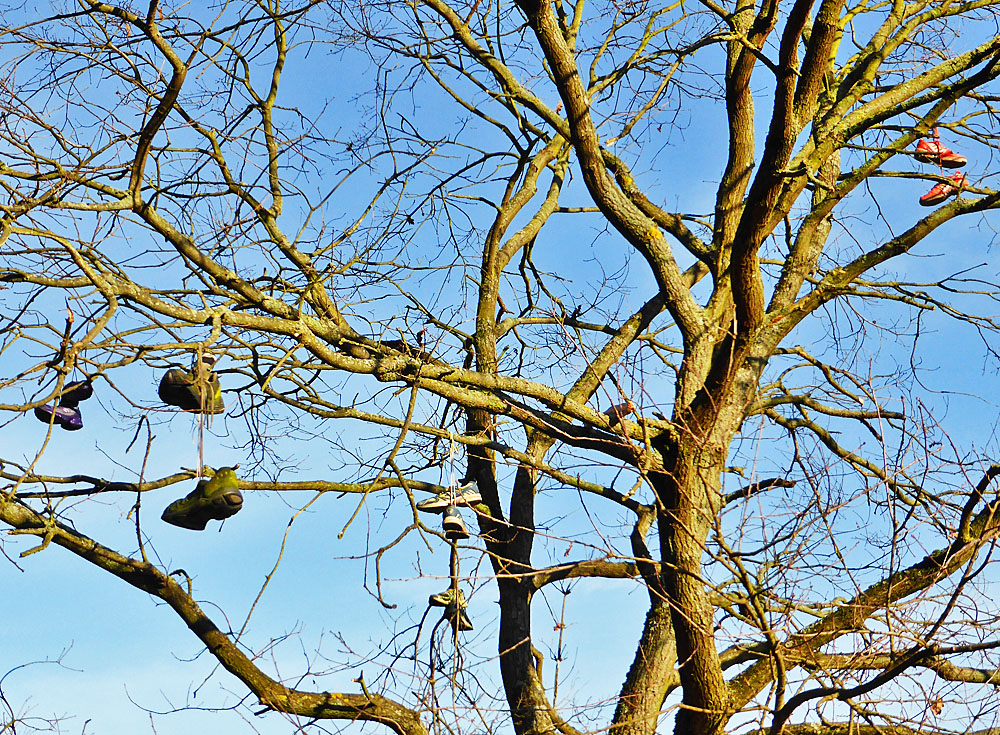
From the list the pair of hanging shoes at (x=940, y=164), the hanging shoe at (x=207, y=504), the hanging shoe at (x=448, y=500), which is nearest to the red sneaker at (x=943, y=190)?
the pair of hanging shoes at (x=940, y=164)

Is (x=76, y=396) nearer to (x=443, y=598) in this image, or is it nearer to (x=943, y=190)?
(x=443, y=598)

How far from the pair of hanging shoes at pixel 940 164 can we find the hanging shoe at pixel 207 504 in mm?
4107

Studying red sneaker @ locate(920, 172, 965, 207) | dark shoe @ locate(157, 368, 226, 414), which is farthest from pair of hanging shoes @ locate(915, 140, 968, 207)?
dark shoe @ locate(157, 368, 226, 414)

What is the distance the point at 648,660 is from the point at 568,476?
1056 millimetres

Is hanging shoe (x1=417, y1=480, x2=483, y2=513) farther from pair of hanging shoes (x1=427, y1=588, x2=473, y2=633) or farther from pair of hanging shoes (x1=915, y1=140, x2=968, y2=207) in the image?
pair of hanging shoes (x1=915, y1=140, x2=968, y2=207)

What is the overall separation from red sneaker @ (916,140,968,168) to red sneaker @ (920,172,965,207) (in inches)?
4.8

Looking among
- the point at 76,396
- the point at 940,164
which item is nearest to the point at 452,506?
the point at 76,396

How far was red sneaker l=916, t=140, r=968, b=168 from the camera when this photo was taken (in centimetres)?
563

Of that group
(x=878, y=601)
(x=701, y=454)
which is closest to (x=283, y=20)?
(x=701, y=454)

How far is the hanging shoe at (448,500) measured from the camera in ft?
16.8

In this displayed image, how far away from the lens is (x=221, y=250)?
475 centimetres

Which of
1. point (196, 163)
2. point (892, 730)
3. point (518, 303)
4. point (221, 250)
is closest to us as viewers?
point (892, 730)

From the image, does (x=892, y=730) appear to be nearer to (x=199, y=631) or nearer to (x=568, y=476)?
(x=568, y=476)

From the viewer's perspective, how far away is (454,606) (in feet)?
15.1
